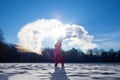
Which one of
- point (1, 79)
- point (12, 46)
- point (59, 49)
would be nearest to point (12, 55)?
point (12, 46)

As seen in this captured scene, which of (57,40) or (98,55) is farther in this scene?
(98,55)

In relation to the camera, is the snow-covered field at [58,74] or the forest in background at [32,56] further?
the forest in background at [32,56]

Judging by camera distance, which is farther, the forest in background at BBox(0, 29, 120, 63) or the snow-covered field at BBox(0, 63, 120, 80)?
the forest in background at BBox(0, 29, 120, 63)

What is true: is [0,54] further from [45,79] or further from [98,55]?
[98,55]

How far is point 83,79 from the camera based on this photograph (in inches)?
289

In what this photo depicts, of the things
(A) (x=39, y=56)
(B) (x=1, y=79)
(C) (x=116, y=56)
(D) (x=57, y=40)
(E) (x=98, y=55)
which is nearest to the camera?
(B) (x=1, y=79)

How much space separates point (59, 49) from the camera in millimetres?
15648

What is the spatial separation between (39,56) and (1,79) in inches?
3590

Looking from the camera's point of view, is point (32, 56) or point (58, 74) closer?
point (58, 74)

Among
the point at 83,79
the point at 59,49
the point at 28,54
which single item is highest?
the point at 28,54

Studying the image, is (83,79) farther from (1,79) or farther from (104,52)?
(104,52)

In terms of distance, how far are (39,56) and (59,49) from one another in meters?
82.9

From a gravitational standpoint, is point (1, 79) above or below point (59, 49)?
below

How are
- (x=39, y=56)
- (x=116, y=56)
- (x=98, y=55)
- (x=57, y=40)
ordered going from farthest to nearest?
(x=98, y=55) → (x=116, y=56) → (x=39, y=56) → (x=57, y=40)
